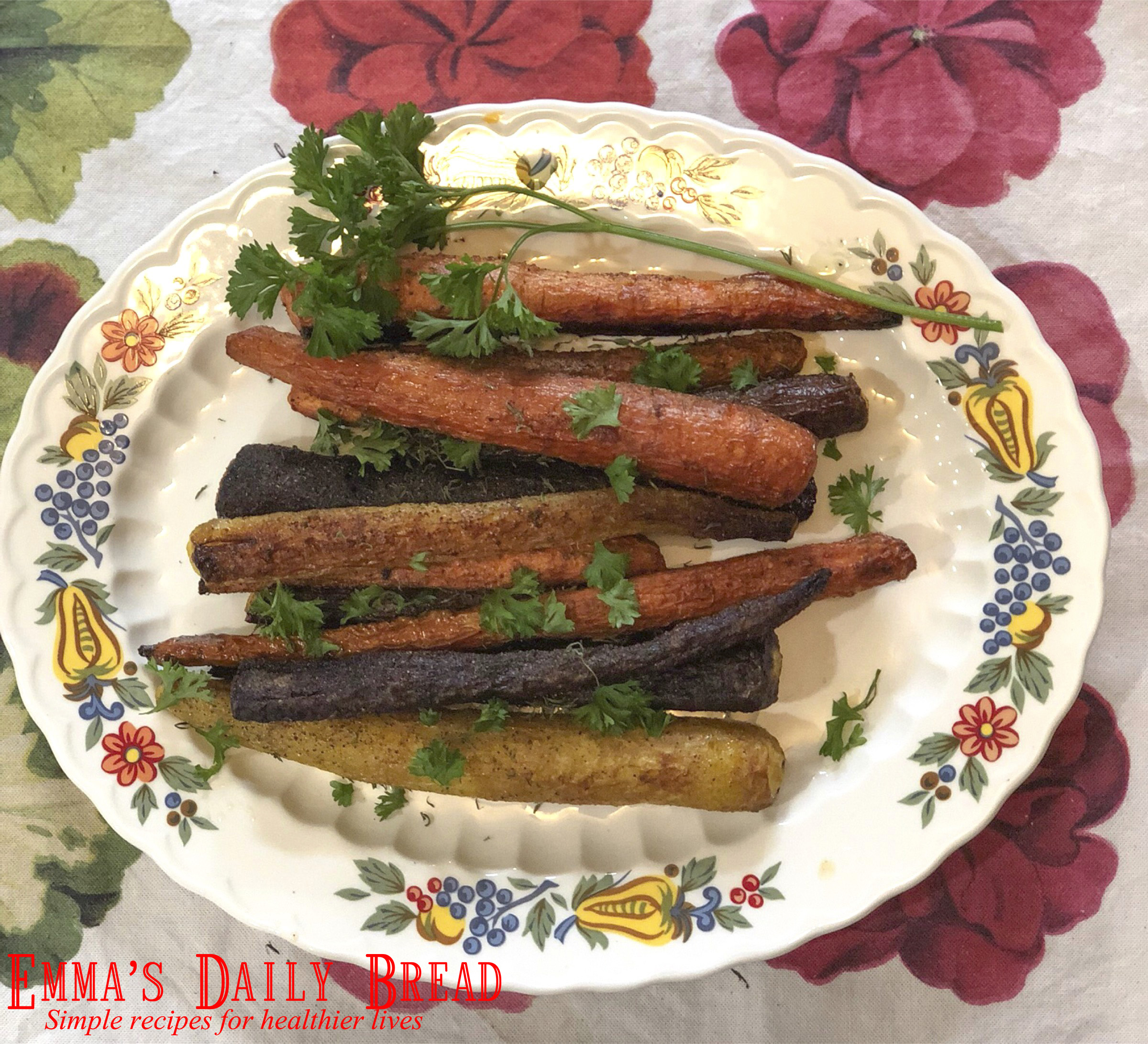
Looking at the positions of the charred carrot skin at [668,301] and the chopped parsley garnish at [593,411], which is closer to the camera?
the chopped parsley garnish at [593,411]

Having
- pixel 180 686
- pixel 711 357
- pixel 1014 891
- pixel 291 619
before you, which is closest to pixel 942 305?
pixel 711 357

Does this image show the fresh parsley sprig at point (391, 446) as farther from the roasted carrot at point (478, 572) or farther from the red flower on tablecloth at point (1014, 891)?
the red flower on tablecloth at point (1014, 891)

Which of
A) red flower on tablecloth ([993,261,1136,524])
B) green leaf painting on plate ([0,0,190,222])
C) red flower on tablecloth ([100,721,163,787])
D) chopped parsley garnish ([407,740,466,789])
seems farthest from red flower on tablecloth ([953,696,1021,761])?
green leaf painting on plate ([0,0,190,222])

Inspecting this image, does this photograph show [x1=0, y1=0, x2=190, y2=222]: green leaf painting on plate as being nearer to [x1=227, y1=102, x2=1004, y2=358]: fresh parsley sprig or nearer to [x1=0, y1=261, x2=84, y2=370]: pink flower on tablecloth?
[x1=0, y1=261, x2=84, y2=370]: pink flower on tablecloth

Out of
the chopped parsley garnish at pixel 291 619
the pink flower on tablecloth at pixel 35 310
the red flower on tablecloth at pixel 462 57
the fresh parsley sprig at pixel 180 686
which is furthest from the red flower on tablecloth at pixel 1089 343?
the pink flower on tablecloth at pixel 35 310

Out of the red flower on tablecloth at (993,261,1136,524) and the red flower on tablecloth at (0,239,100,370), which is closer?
the red flower on tablecloth at (993,261,1136,524)
